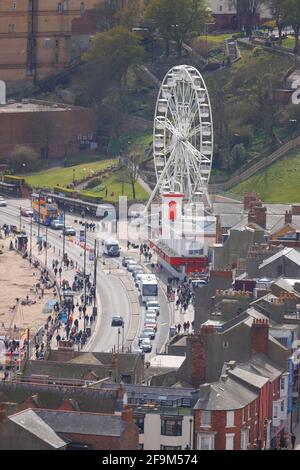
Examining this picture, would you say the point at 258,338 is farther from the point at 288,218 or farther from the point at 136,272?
the point at 136,272

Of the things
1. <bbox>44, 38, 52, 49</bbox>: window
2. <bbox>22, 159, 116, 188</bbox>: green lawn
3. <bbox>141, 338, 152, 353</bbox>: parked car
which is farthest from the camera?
<bbox>44, 38, 52, 49</bbox>: window

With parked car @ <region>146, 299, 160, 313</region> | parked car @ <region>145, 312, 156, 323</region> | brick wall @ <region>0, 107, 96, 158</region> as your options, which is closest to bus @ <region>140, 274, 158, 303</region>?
parked car @ <region>146, 299, 160, 313</region>

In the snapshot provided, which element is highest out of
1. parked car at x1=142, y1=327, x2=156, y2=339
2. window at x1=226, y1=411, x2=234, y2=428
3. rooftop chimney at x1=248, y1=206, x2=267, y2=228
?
window at x1=226, y1=411, x2=234, y2=428

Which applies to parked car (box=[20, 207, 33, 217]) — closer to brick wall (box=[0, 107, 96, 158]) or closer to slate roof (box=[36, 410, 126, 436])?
brick wall (box=[0, 107, 96, 158])

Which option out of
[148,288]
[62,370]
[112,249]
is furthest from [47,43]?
[62,370]

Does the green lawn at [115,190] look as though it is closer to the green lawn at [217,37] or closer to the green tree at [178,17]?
the green tree at [178,17]
